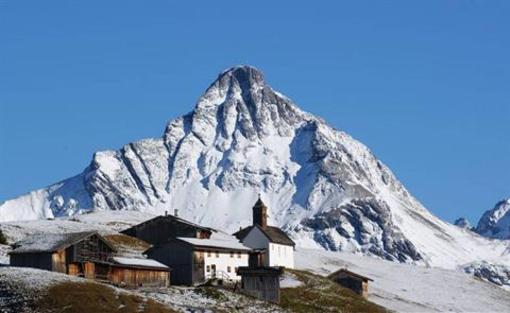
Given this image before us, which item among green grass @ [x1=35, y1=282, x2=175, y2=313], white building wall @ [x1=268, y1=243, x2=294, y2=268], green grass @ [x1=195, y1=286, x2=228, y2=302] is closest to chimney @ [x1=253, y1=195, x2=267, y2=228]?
white building wall @ [x1=268, y1=243, x2=294, y2=268]

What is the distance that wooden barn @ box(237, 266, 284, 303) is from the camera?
12150 centimetres

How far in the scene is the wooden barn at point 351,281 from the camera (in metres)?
153

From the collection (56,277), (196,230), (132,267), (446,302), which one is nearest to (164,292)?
(132,267)

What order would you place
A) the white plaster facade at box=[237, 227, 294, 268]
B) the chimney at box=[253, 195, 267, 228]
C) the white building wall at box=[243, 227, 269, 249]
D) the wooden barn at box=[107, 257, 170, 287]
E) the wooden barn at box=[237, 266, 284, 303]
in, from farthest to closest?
1. the chimney at box=[253, 195, 267, 228]
2. the white building wall at box=[243, 227, 269, 249]
3. the white plaster facade at box=[237, 227, 294, 268]
4. the wooden barn at box=[237, 266, 284, 303]
5. the wooden barn at box=[107, 257, 170, 287]

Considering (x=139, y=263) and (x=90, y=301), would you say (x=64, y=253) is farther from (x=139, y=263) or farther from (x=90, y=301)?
(x=90, y=301)

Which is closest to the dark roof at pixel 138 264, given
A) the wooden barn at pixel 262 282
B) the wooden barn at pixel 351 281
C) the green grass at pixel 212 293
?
the green grass at pixel 212 293

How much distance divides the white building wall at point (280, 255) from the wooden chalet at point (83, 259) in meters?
38.9

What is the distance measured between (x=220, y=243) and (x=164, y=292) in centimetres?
2304

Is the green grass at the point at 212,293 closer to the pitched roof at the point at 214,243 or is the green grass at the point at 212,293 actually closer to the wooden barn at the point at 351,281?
the pitched roof at the point at 214,243

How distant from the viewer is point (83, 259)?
112 metres

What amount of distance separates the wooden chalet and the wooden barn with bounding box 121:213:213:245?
27.5 metres

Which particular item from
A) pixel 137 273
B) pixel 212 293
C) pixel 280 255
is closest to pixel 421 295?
pixel 280 255

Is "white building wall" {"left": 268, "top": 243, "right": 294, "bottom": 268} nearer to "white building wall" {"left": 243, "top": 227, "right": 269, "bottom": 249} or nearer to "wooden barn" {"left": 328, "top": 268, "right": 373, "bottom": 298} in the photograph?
"white building wall" {"left": 243, "top": 227, "right": 269, "bottom": 249}

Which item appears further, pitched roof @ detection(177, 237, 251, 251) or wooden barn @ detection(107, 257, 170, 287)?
pitched roof @ detection(177, 237, 251, 251)
